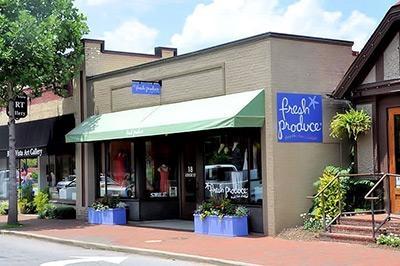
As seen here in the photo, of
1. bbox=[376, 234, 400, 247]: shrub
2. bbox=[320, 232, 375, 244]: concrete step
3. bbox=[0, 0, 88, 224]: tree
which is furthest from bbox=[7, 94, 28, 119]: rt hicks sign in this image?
bbox=[376, 234, 400, 247]: shrub

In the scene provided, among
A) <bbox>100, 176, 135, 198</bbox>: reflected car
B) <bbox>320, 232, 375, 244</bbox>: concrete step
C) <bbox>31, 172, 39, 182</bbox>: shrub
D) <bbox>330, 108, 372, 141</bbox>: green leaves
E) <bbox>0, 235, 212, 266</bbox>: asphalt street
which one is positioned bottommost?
<bbox>0, 235, 212, 266</bbox>: asphalt street

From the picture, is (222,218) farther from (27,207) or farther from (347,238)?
(27,207)

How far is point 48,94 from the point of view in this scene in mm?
23516

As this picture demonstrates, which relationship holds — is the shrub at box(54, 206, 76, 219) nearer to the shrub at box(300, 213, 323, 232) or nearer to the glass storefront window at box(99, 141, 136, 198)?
the glass storefront window at box(99, 141, 136, 198)

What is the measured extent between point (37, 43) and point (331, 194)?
9.19 m

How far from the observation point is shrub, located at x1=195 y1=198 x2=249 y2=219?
600 inches

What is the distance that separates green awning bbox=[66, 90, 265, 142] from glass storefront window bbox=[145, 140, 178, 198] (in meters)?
1.50

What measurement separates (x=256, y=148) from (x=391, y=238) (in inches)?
175

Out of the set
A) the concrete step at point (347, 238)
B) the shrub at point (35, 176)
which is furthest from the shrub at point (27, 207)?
the concrete step at point (347, 238)

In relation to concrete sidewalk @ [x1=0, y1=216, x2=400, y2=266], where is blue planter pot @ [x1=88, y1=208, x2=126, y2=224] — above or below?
above

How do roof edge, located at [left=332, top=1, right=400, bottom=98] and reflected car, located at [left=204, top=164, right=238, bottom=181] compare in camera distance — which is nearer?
roof edge, located at [left=332, top=1, right=400, bottom=98]

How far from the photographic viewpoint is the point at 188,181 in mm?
19219

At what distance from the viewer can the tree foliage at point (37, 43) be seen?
18.0 meters

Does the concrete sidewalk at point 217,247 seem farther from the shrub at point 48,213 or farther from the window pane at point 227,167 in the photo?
the shrub at point 48,213
